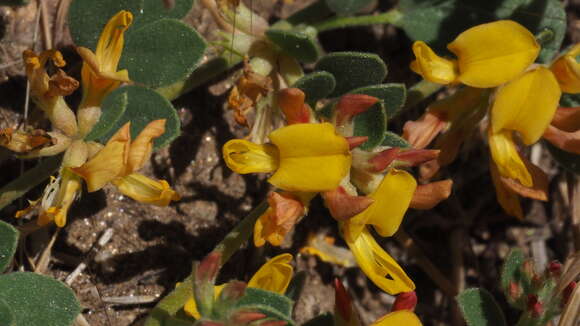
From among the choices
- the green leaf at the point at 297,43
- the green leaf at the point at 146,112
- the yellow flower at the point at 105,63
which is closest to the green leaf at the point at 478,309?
the green leaf at the point at 297,43

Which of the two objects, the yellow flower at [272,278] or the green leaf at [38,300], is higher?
the green leaf at [38,300]

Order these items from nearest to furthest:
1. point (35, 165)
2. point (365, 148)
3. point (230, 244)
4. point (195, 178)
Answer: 1. point (365, 148)
2. point (230, 244)
3. point (35, 165)
4. point (195, 178)

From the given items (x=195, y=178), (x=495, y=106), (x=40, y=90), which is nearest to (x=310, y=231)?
(x=195, y=178)

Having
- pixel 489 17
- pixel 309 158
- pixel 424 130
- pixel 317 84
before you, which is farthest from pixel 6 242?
pixel 489 17

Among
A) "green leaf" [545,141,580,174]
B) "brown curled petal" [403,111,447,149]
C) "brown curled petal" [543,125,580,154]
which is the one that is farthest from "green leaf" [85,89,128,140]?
"green leaf" [545,141,580,174]

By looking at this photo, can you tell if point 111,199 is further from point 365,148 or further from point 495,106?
point 495,106

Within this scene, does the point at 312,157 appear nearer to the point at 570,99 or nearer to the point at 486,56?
Result: the point at 486,56

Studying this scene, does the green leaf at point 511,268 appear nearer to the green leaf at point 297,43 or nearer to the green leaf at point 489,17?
the green leaf at point 489,17
